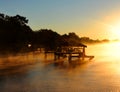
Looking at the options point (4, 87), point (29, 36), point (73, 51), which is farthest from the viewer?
point (29, 36)

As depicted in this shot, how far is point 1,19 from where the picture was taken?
79375 millimetres

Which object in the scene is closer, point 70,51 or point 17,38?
point 70,51

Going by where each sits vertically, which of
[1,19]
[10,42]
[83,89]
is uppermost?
[1,19]

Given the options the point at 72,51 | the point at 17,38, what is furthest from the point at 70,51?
the point at 17,38

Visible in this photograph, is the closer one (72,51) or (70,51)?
(70,51)

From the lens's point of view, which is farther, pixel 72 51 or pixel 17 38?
pixel 17 38

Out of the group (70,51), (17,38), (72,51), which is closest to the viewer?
(70,51)

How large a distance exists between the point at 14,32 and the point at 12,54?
14.5ft

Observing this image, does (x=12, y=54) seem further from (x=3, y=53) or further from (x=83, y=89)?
(x=83, y=89)

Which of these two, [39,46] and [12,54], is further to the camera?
[39,46]

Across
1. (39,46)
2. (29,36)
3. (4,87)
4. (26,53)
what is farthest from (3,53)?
(4,87)

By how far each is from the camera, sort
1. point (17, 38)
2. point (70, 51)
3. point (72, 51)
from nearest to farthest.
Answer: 1. point (70, 51)
2. point (72, 51)
3. point (17, 38)

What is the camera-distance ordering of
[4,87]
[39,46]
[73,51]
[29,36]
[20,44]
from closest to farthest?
1. [4,87]
2. [73,51]
3. [20,44]
4. [29,36]
5. [39,46]

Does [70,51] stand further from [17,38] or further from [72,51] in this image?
[17,38]
